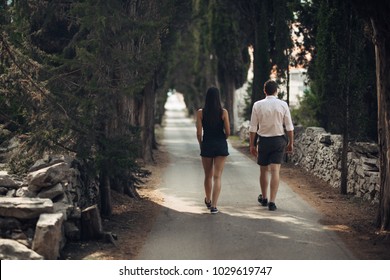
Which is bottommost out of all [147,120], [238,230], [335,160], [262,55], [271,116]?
[238,230]

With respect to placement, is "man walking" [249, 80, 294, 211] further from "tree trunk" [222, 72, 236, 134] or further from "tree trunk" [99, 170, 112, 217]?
"tree trunk" [222, 72, 236, 134]

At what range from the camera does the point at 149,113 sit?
19312mm

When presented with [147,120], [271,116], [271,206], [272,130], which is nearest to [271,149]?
[272,130]

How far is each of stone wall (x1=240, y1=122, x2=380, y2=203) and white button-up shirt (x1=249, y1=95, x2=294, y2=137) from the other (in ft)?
6.82

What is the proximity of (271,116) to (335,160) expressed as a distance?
4013mm

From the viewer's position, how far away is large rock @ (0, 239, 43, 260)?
6.29 m

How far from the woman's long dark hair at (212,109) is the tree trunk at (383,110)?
2342 mm

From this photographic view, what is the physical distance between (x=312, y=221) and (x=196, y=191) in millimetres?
3585

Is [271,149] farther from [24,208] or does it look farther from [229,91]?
[229,91]

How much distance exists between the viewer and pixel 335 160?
1302cm

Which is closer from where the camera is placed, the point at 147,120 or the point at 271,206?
the point at 271,206
